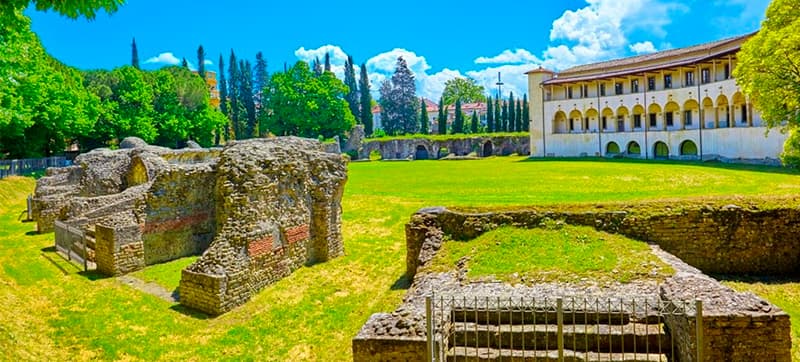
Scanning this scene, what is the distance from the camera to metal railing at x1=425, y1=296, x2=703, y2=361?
757 cm

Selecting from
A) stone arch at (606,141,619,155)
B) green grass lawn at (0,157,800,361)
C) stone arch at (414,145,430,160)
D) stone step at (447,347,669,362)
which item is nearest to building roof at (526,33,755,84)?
stone arch at (606,141,619,155)

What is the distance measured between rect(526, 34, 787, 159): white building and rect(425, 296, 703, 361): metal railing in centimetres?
4039

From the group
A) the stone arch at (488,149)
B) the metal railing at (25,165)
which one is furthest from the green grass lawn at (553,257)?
the stone arch at (488,149)

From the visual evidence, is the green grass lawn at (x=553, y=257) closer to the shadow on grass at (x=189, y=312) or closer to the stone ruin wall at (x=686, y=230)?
the stone ruin wall at (x=686, y=230)

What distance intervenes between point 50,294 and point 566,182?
24709 mm

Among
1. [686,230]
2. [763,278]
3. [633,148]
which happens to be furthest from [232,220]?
[633,148]

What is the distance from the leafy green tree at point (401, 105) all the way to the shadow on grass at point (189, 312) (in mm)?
80818

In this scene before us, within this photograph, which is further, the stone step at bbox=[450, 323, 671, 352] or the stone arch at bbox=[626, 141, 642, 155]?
the stone arch at bbox=[626, 141, 642, 155]

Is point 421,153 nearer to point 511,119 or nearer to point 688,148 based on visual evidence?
point 511,119

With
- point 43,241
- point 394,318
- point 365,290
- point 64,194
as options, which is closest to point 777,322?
point 394,318

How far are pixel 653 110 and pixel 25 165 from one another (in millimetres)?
57532

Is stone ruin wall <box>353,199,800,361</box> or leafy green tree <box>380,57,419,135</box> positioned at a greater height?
leafy green tree <box>380,57,419,135</box>

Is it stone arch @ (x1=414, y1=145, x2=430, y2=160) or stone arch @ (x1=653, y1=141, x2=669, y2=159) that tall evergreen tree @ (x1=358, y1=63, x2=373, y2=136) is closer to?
stone arch @ (x1=414, y1=145, x2=430, y2=160)

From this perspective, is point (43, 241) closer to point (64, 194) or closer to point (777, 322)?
point (64, 194)
